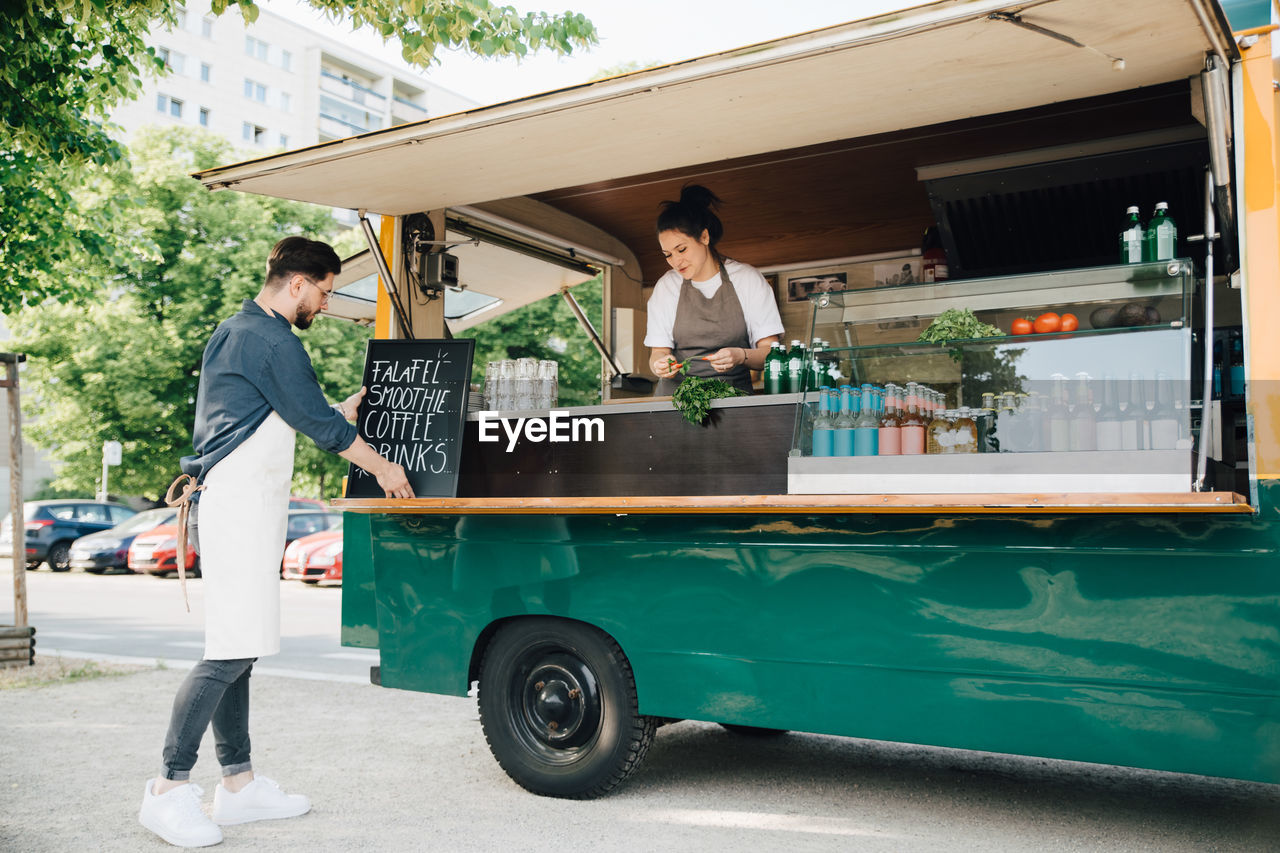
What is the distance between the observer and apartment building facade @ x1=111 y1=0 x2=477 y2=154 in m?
44.9

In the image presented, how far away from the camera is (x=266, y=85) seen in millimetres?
48969

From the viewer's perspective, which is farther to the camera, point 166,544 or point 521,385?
point 166,544

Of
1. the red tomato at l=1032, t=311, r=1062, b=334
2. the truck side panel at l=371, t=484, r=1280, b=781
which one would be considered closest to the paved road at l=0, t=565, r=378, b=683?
the truck side panel at l=371, t=484, r=1280, b=781

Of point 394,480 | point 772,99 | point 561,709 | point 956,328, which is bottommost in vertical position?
point 561,709

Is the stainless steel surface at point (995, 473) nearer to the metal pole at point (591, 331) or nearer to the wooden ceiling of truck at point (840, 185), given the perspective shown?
the wooden ceiling of truck at point (840, 185)

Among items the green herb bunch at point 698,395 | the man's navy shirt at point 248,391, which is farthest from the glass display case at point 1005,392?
the man's navy shirt at point 248,391

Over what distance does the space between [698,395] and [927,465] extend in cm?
95

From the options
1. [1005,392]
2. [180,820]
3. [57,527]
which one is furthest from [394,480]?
[57,527]

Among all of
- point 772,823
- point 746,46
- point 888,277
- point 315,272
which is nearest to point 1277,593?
point 772,823

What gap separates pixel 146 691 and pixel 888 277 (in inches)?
216

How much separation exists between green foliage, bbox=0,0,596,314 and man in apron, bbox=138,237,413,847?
2692 millimetres

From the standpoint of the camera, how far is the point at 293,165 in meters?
4.48

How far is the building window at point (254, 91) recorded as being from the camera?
1891 inches

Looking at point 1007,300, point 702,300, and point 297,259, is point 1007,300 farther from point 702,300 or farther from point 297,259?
point 297,259
